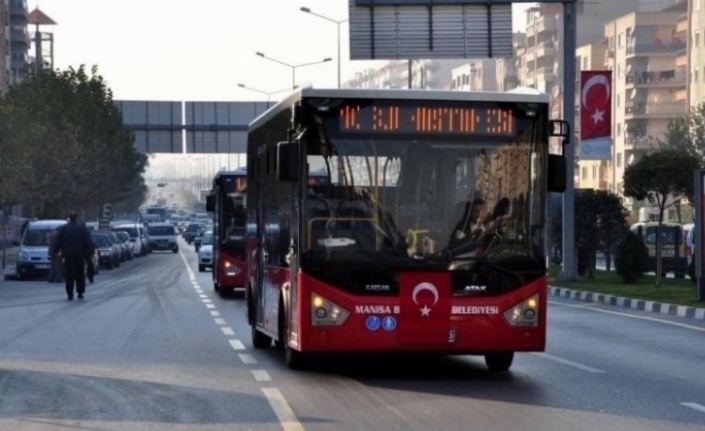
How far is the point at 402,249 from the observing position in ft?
49.6

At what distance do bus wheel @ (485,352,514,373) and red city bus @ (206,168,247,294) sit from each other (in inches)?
745

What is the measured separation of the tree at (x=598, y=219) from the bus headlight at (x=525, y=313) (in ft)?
87.9

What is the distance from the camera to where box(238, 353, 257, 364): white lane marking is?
17219 mm

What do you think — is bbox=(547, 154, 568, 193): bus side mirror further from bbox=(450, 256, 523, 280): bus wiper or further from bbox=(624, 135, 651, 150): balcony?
bbox=(624, 135, 651, 150): balcony

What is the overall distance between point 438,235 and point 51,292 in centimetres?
2451

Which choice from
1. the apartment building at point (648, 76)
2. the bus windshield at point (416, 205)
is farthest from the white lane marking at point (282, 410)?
the apartment building at point (648, 76)

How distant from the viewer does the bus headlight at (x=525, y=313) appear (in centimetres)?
1521

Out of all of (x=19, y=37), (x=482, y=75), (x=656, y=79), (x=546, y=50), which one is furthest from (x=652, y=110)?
(x=19, y=37)

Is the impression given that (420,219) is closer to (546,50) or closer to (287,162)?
(287,162)

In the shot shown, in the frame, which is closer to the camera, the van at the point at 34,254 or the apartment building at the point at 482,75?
the van at the point at 34,254

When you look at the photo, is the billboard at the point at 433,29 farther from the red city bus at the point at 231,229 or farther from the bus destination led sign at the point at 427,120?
the bus destination led sign at the point at 427,120

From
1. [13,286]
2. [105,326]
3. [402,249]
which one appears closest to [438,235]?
[402,249]

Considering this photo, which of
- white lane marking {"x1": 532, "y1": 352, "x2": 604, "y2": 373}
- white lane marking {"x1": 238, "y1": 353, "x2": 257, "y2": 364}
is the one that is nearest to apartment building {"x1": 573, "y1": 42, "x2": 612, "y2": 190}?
white lane marking {"x1": 532, "y1": 352, "x2": 604, "y2": 373}

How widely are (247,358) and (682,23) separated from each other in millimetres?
101756
